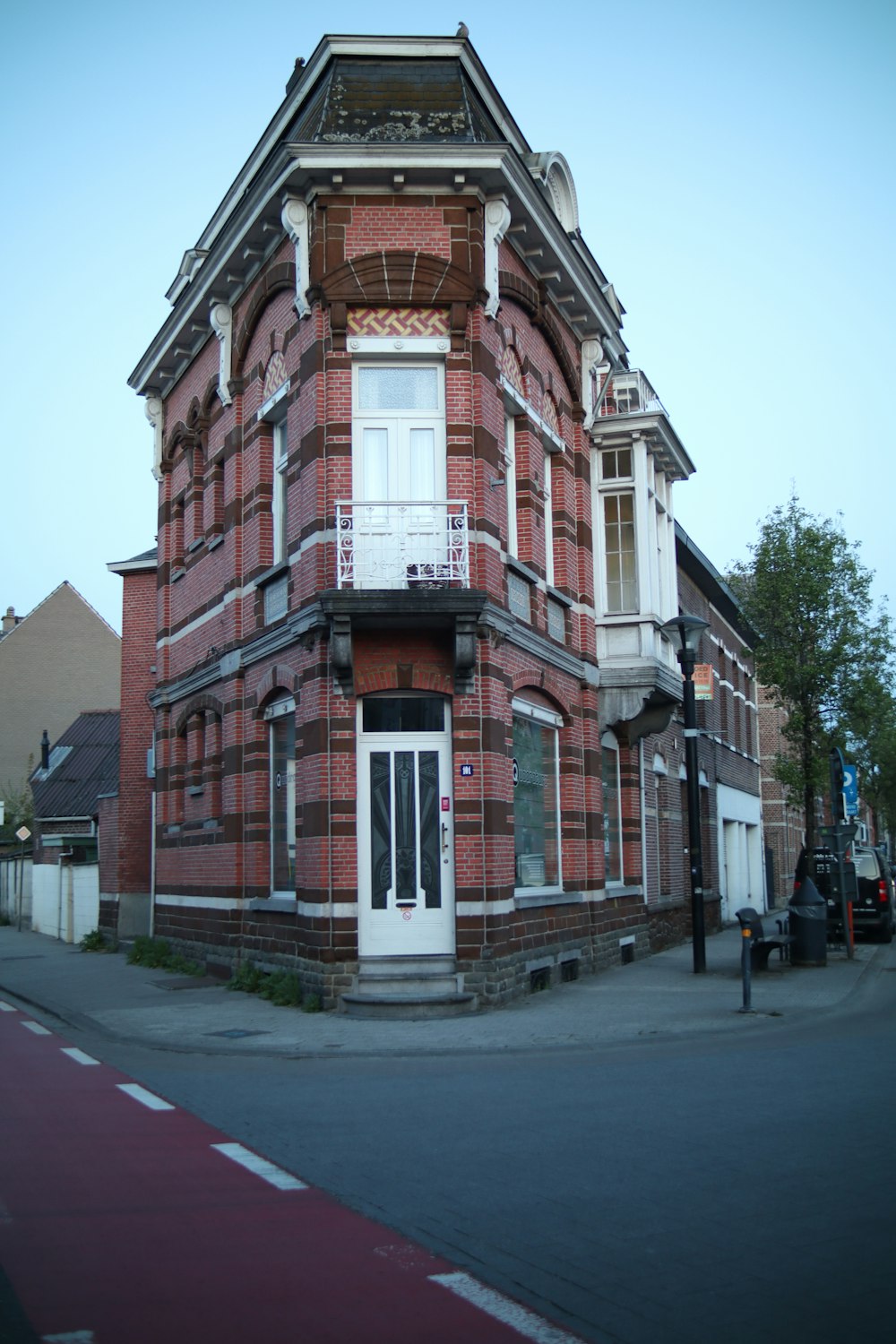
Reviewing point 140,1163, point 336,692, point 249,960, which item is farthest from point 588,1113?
point 249,960

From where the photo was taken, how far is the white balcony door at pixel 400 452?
559 inches

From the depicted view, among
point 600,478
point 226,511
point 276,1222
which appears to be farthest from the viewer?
point 600,478

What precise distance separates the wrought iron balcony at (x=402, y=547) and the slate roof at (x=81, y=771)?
75.8ft

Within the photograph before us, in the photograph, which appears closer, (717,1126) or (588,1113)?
(717,1126)

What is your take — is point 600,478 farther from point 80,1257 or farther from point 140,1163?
Answer: point 80,1257

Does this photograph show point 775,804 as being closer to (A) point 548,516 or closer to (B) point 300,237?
(A) point 548,516

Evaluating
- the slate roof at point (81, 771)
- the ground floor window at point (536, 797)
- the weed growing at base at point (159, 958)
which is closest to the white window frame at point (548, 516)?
the ground floor window at point (536, 797)

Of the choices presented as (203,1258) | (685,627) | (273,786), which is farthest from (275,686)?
(203,1258)

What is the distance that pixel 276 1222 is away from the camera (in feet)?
19.1

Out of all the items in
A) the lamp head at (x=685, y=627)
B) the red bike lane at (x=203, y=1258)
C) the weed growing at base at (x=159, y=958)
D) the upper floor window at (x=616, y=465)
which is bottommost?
the weed growing at base at (x=159, y=958)

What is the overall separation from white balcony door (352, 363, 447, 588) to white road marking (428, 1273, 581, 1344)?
32.1 feet

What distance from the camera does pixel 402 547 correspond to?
14039 mm

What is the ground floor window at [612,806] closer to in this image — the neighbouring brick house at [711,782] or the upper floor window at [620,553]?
the neighbouring brick house at [711,782]

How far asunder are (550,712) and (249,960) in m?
5.01
